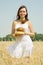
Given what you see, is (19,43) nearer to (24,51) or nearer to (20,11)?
(24,51)

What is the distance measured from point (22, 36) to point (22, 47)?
0.28m

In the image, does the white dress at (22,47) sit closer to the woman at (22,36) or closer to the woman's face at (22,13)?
the woman at (22,36)

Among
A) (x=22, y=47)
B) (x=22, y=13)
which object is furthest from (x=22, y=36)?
(x=22, y=13)

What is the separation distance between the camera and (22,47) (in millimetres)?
6773

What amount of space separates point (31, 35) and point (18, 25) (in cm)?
43

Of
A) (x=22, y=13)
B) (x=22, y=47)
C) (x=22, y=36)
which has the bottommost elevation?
(x=22, y=47)

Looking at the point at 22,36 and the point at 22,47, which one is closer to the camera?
the point at 22,36

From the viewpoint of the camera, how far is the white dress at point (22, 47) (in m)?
6.65

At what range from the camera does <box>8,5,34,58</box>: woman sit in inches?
261

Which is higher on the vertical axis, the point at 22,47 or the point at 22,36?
the point at 22,36

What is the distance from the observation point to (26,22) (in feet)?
22.2

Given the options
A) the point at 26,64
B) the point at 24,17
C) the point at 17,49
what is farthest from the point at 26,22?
the point at 26,64

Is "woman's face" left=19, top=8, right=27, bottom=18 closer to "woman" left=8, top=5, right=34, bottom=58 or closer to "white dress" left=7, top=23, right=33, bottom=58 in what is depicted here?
"woman" left=8, top=5, right=34, bottom=58

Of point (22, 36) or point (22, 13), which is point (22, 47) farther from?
point (22, 13)
